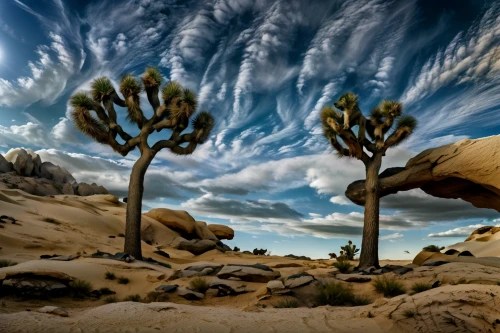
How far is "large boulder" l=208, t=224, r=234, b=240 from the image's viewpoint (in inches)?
1409

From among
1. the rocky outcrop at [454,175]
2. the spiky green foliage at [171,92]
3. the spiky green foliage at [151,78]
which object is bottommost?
the rocky outcrop at [454,175]

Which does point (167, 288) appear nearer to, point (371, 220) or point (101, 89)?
point (371, 220)

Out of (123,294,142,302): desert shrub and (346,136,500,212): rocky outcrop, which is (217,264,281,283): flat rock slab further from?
(346,136,500,212): rocky outcrop

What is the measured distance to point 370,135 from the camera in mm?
16797

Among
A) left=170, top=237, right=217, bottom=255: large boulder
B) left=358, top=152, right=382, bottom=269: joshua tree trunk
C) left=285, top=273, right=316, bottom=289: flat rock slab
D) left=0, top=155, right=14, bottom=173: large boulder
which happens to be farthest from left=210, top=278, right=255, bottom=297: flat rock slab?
left=0, top=155, right=14, bottom=173: large boulder

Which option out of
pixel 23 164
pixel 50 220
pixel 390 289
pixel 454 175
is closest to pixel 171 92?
pixel 50 220

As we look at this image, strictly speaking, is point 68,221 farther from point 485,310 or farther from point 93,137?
point 485,310

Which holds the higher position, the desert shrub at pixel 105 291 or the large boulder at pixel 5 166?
the large boulder at pixel 5 166

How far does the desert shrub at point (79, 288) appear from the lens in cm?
913

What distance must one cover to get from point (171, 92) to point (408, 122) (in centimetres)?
1101

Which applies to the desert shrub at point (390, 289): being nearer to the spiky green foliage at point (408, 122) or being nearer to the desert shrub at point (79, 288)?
the desert shrub at point (79, 288)

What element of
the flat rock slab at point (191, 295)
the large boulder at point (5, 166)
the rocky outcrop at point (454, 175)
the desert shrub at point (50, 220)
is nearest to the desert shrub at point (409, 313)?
the flat rock slab at point (191, 295)

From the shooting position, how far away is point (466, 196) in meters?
17.8

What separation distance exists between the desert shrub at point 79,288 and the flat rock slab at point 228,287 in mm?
3288
